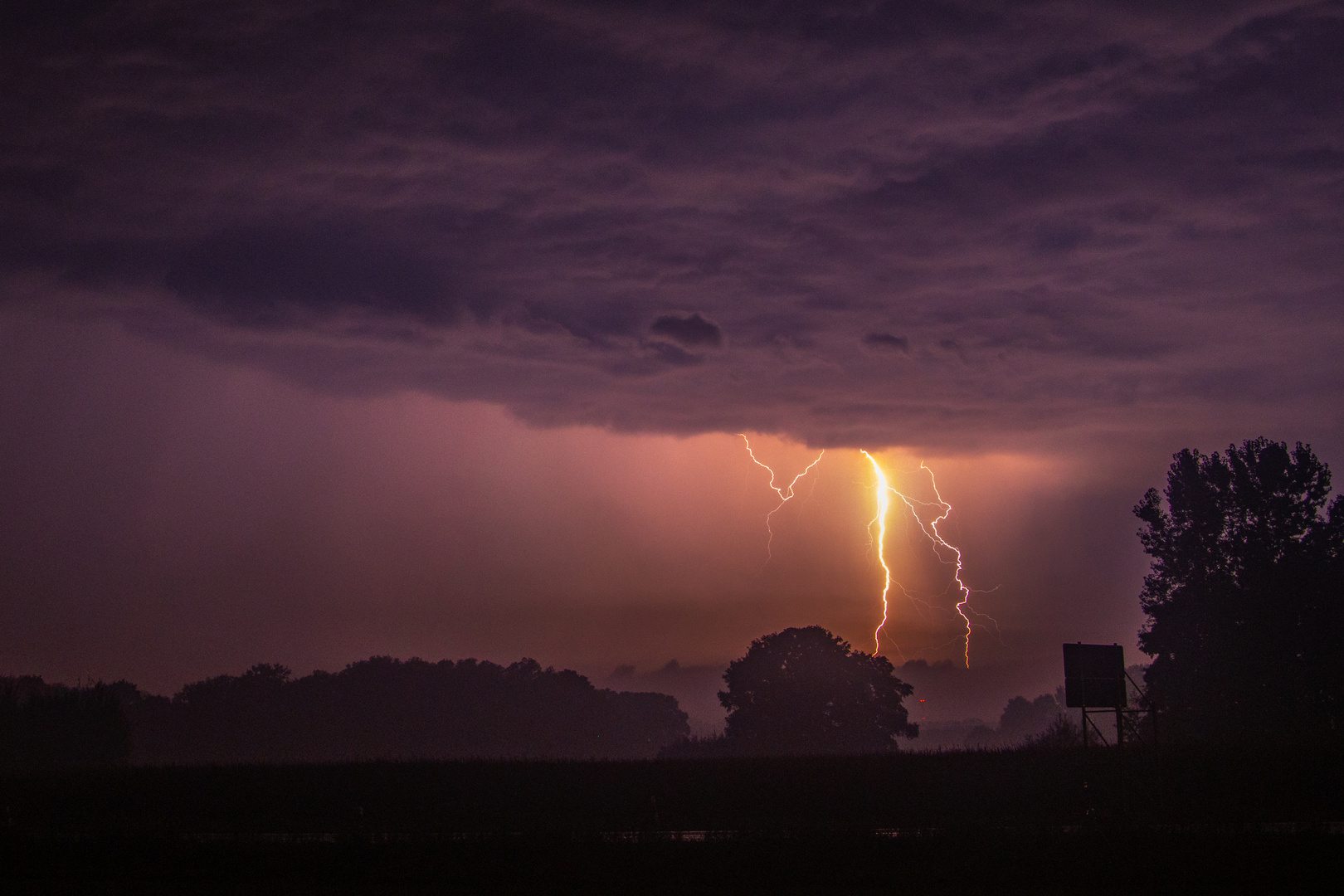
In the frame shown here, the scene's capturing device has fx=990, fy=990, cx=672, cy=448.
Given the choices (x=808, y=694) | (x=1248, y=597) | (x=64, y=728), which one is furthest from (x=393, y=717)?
(x=1248, y=597)

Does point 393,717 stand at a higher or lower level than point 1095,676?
lower

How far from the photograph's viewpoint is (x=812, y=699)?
67438 millimetres

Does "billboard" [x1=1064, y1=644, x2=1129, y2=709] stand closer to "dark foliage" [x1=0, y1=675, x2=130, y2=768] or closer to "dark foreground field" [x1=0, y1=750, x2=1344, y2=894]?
"dark foreground field" [x1=0, y1=750, x2=1344, y2=894]

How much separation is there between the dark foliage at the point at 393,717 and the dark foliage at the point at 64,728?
89.5 feet

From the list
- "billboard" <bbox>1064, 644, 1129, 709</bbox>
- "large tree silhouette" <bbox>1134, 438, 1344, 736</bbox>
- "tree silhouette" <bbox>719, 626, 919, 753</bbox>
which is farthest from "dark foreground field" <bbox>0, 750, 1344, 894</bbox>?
"tree silhouette" <bbox>719, 626, 919, 753</bbox>

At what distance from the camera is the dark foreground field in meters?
16.5

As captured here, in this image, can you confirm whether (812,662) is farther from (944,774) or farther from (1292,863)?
(1292,863)

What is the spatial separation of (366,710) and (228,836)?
4017 inches

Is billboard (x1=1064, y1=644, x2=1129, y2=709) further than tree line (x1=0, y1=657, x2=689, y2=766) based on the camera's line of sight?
No

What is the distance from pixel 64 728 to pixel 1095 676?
79.1 metres

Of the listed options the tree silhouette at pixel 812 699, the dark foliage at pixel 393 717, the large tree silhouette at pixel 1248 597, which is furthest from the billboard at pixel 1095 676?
the dark foliage at pixel 393 717

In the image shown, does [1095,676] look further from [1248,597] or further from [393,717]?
[393,717]

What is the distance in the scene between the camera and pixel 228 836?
2191 centimetres

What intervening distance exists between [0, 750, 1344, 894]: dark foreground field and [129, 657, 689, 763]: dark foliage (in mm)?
82068
